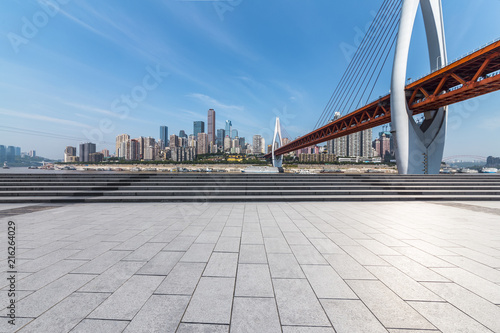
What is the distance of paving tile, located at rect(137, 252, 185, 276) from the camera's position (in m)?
3.70

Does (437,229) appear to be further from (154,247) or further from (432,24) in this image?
(432,24)

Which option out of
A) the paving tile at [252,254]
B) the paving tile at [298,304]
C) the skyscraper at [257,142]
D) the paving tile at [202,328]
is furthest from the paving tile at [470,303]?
the skyscraper at [257,142]

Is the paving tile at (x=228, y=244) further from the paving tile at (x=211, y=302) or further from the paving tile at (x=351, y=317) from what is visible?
the paving tile at (x=351, y=317)

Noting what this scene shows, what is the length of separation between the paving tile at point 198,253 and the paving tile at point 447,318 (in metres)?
3.43

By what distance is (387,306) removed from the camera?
280 cm

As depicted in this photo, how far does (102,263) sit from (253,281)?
114 inches

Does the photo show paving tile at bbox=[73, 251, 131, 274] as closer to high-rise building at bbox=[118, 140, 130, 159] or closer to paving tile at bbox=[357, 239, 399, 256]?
paving tile at bbox=[357, 239, 399, 256]

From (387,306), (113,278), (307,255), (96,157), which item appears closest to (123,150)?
(96,157)

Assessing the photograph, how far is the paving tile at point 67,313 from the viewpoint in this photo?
7.72 feet

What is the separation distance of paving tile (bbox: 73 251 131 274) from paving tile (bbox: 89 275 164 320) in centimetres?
79

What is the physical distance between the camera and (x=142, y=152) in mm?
120875

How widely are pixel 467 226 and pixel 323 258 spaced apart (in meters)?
5.73

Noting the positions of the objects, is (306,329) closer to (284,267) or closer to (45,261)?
(284,267)

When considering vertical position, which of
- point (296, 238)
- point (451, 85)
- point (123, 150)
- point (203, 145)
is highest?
point (203, 145)
